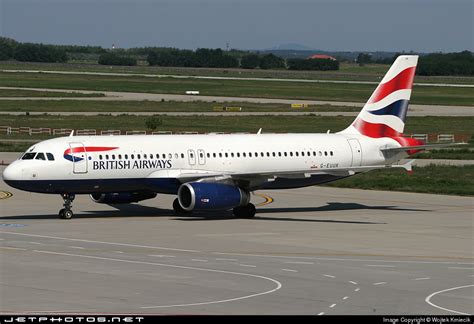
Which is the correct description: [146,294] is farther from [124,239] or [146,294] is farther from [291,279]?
[124,239]

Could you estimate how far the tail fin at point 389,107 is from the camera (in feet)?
198

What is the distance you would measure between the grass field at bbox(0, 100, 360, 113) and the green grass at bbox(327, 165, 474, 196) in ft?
218

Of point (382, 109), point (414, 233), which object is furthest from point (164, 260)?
point (382, 109)

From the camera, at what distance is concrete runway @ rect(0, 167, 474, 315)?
31500mm

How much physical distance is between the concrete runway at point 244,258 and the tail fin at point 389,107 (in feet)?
13.2

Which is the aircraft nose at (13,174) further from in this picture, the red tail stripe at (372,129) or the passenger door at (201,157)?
the red tail stripe at (372,129)

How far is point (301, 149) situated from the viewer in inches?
2266

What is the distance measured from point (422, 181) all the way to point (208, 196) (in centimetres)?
2134

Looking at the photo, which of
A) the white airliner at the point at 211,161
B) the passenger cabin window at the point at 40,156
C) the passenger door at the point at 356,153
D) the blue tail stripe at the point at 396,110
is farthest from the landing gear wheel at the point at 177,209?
the blue tail stripe at the point at 396,110

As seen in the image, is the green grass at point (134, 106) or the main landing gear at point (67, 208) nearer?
the main landing gear at point (67, 208)

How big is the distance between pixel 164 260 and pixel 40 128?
7404 cm

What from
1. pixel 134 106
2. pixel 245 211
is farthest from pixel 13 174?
pixel 134 106

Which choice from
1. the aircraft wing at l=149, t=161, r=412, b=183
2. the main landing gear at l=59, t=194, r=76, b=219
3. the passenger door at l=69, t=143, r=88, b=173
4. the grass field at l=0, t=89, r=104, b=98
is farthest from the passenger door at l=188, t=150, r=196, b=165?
the grass field at l=0, t=89, r=104, b=98

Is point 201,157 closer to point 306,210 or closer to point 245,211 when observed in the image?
point 245,211
